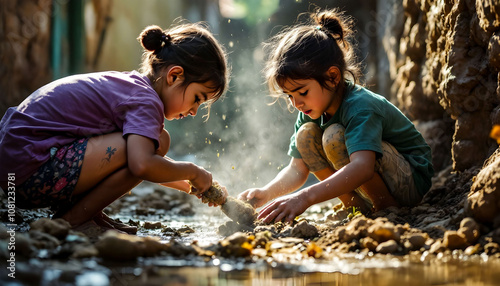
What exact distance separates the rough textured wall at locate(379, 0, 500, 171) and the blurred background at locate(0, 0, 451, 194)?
76 cm

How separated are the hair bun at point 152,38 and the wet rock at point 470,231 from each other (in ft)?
6.03

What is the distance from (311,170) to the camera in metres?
3.22

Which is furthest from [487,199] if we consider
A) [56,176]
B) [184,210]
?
[184,210]

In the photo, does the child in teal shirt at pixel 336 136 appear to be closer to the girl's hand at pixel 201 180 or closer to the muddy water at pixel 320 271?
the girl's hand at pixel 201 180

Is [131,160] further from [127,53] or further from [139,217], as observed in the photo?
[127,53]

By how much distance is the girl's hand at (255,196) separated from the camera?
3117 mm

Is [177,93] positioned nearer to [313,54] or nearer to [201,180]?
[201,180]

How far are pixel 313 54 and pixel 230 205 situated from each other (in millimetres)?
1007

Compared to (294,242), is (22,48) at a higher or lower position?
higher

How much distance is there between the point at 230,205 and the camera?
2.81 m

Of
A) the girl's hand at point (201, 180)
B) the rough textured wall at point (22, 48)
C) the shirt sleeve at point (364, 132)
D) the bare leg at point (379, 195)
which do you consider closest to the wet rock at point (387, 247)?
the shirt sleeve at point (364, 132)

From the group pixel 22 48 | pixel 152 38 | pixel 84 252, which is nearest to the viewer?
pixel 84 252

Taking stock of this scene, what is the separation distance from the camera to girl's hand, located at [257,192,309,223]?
264 centimetres

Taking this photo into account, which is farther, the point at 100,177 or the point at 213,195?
the point at 213,195
